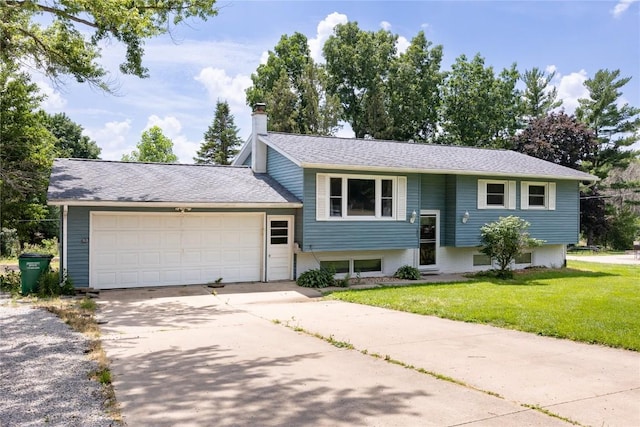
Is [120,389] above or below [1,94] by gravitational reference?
below

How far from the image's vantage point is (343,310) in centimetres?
1020

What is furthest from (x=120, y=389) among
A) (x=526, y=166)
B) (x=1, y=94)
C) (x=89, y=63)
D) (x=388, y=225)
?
(x=1, y=94)

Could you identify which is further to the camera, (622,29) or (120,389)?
(622,29)

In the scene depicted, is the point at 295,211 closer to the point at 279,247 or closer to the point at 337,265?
the point at 279,247

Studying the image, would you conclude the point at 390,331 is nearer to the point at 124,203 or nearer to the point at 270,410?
the point at 270,410

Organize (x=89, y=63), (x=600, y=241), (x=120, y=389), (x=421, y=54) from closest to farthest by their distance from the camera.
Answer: (x=120, y=389), (x=89, y=63), (x=600, y=241), (x=421, y=54)

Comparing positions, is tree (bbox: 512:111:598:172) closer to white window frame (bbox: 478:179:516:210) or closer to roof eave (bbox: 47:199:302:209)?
white window frame (bbox: 478:179:516:210)

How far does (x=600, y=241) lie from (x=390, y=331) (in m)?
33.5

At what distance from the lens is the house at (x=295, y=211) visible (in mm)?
12578

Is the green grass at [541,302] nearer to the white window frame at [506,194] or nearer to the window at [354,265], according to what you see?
the window at [354,265]

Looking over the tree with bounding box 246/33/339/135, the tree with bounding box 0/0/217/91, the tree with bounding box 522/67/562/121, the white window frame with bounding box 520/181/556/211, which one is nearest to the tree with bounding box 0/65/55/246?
the tree with bounding box 0/0/217/91

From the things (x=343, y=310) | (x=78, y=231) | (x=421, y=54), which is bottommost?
(x=343, y=310)

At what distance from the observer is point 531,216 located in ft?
57.3

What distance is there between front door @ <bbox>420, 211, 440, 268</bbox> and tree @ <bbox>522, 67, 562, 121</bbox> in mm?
28900
